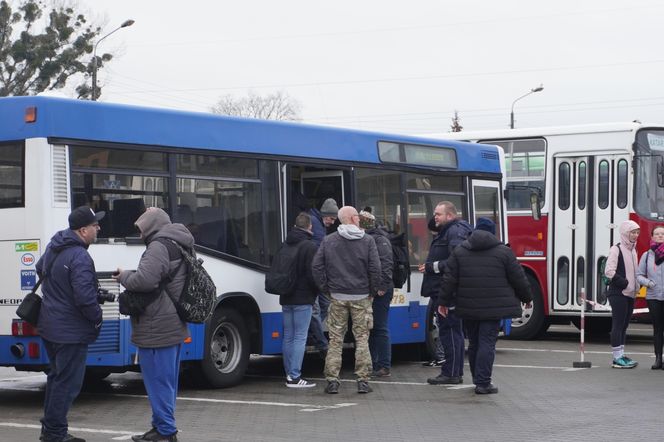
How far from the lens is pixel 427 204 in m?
15.4

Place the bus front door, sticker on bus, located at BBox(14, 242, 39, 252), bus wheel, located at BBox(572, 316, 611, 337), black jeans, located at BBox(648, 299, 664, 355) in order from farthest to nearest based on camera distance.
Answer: bus wheel, located at BBox(572, 316, 611, 337), the bus front door, black jeans, located at BBox(648, 299, 664, 355), sticker on bus, located at BBox(14, 242, 39, 252)

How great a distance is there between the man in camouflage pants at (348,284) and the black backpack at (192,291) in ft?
11.1

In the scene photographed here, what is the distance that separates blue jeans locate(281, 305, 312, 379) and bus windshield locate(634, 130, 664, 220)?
26.3 ft

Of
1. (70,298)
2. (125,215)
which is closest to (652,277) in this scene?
(125,215)

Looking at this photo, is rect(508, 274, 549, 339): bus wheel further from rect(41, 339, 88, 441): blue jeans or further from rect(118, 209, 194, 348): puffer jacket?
rect(41, 339, 88, 441): blue jeans

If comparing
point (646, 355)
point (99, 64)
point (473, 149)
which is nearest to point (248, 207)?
point (473, 149)

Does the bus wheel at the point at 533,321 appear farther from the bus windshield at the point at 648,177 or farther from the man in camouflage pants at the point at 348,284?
the man in camouflage pants at the point at 348,284

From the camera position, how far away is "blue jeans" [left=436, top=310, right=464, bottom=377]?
1276 cm

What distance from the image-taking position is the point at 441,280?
516 inches

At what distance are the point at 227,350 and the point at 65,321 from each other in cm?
403

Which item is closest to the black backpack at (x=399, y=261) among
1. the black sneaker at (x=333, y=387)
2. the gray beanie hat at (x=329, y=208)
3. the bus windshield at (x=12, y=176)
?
the gray beanie hat at (x=329, y=208)

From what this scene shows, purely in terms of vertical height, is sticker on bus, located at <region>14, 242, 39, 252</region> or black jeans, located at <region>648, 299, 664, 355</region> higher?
sticker on bus, located at <region>14, 242, 39, 252</region>

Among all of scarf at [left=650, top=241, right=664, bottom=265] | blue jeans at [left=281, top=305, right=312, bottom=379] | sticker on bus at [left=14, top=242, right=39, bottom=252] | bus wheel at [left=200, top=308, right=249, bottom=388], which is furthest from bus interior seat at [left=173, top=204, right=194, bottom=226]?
scarf at [left=650, top=241, right=664, bottom=265]

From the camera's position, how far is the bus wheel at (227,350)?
12250 millimetres
